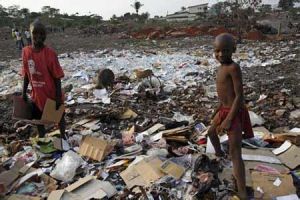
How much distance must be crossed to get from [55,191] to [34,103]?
1250mm

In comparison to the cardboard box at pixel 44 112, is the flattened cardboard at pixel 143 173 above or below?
below

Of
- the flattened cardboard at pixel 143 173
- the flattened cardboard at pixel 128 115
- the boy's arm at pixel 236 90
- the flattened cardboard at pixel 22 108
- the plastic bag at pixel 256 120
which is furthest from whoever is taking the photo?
the flattened cardboard at pixel 128 115

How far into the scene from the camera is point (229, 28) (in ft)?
61.1

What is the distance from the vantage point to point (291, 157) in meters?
3.70

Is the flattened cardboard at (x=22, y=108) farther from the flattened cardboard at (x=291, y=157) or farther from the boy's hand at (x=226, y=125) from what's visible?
the flattened cardboard at (x=291, y=157)

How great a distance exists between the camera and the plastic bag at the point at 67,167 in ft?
11.8

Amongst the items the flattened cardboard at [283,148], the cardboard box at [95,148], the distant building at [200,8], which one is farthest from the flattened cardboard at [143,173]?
the distant building at [200,8]

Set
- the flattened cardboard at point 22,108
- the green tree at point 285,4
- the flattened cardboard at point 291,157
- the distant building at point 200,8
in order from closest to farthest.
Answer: the flattened cardboard at point 291,157 < the flattened cardboard at point 22,108 < the green tree at point 285,4 < the distant building at point 200,8

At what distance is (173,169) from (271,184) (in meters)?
0.80

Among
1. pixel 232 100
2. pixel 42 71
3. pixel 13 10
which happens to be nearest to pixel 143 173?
pixel 232 100

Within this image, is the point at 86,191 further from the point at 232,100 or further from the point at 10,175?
the point at 232,100

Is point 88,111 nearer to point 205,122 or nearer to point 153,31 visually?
point 205,122

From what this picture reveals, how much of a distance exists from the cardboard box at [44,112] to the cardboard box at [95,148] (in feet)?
1.32

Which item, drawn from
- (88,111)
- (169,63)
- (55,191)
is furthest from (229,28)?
(55,191)
